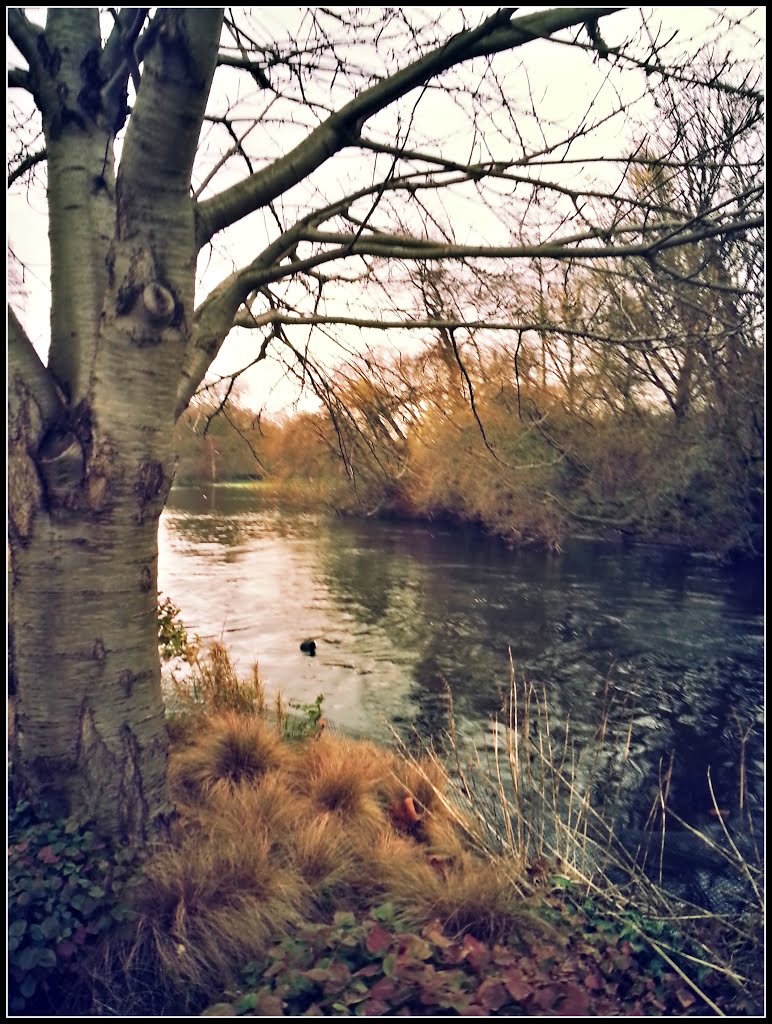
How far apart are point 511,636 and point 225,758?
804 centimetres

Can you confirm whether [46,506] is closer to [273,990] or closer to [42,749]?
[42,749]

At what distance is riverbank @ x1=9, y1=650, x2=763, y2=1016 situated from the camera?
9.14ft

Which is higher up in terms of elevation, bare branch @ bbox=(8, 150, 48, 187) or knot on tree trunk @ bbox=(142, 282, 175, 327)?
bare branch @ bbox=(8, 150, 48, 187)

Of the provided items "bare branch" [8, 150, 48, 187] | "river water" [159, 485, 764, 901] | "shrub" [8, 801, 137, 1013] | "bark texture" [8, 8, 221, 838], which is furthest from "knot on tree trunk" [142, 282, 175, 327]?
"river water" [159, 485, 764, 901]

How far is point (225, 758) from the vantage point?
5016mm

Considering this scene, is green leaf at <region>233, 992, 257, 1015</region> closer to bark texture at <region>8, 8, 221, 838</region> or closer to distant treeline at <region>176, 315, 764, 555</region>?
bark texture at <region>8, 8, 221, 838</region>

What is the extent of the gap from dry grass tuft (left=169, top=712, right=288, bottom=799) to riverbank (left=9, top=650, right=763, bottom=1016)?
1.32 ft

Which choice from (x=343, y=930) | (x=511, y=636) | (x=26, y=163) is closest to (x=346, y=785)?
(x=343, y=930)

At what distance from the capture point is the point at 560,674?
10.4m

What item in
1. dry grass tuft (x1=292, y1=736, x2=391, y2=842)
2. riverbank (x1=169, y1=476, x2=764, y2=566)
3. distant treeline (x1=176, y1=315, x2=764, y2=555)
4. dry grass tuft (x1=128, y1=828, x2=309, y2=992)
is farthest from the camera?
riverbank (x1=169, y1=476, x2=764, y2=566)

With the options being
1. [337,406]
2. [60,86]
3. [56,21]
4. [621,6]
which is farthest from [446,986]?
[56,21]

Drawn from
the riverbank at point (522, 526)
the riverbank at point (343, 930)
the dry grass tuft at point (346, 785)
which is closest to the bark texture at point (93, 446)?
the riverbank at point (343, 930)

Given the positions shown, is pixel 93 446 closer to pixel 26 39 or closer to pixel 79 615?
pixel 79 615

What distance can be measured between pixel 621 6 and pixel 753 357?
11999 millimetres
